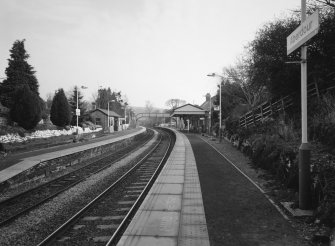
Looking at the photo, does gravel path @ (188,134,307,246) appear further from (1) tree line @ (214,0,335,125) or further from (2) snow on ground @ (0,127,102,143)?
(2) snow on ground @ (0,127,102,143)

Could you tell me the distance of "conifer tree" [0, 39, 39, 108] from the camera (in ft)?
132

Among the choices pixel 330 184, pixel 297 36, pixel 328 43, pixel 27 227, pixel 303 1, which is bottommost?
pixel 27 227

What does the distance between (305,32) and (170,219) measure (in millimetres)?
5321

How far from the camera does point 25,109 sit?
31.6 metres

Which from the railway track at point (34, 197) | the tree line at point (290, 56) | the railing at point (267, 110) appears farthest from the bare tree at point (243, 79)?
the railway track at point (34, 197)

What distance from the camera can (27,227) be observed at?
27.9 feet

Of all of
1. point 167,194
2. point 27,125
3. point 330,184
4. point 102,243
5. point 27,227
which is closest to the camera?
point 102,243

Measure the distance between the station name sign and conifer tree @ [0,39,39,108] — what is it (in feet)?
121

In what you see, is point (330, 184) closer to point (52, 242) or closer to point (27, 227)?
point (52, 242)

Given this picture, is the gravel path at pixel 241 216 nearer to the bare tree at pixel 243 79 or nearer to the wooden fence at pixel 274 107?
the wooden fence at pixel 274 107

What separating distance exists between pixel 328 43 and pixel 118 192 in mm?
11920

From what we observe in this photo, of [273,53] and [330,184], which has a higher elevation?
[273,53]

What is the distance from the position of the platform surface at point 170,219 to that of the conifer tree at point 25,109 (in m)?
22.3

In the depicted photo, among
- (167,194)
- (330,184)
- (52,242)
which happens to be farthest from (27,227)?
(330,184)
